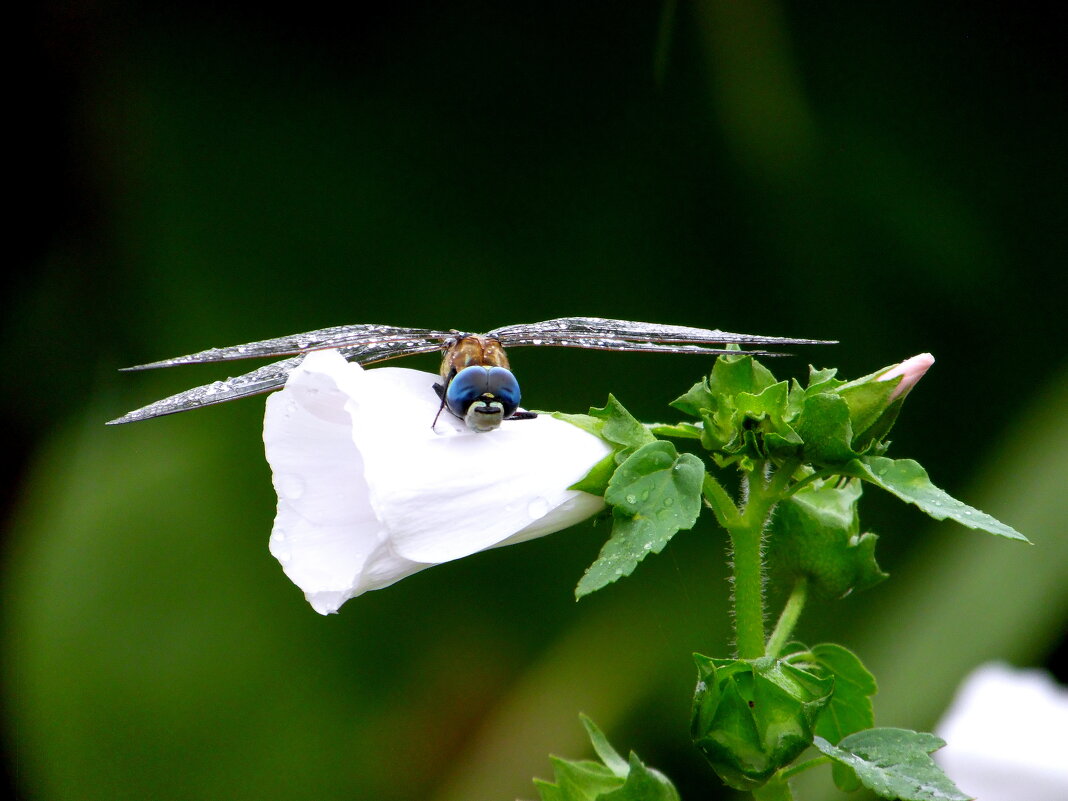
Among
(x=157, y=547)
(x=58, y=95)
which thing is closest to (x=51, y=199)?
(x=58, y=95)

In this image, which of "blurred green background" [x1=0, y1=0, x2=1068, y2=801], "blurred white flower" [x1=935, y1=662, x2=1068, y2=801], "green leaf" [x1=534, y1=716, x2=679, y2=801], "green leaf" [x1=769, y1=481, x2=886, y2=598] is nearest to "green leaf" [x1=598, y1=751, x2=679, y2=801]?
"green leaf" [x1=534, y1=716, x2=679, y2=801]

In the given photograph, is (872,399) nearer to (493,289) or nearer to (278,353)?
(278,353)

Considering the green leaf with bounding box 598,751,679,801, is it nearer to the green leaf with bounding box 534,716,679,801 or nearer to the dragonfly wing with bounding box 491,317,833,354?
the green leaf with bounding box 534,716,679,801

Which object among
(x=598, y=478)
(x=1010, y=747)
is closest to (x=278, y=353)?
(x=598, y=478)

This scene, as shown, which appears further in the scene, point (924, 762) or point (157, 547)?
point (157, 547)

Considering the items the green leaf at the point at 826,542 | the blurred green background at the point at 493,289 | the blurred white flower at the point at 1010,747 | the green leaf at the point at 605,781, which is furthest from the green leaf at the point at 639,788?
the blurred green background at the point at 493,289

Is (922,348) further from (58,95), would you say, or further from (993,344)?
(58,95)
